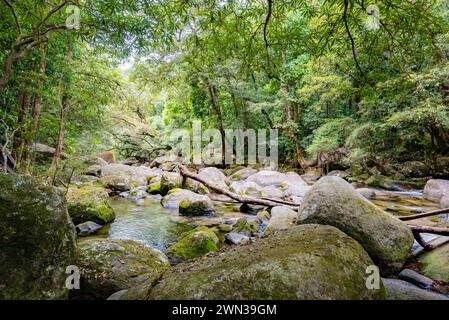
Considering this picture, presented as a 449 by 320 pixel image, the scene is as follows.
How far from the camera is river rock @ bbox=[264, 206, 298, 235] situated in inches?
197

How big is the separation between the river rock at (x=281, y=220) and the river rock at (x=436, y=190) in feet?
21.5

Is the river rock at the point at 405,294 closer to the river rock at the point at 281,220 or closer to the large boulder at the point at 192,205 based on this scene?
the river rock at the point at 281,220

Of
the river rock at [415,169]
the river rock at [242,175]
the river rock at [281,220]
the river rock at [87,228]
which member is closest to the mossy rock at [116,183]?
the river rock at [87,228]

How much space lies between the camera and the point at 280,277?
1.69 metres

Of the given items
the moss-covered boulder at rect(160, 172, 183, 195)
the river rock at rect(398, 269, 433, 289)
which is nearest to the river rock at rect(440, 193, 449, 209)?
the river rock at rect(398, 269, 433, 289)

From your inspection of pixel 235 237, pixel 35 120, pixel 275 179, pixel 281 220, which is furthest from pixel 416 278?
pixel 275 179

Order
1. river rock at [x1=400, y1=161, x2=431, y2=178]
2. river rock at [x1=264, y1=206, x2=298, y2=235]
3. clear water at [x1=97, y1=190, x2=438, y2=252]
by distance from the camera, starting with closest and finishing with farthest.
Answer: river rock at [x1=264, y1=206, x2=298, y2=235]
clear water at [x1=97, y1=190, x2=438, y2=252]
river rock at [x1=400, y1=161, x2=431, y2=178]

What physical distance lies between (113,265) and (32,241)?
44.1 inches

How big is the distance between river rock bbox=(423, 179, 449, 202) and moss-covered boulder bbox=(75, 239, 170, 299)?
9631mm

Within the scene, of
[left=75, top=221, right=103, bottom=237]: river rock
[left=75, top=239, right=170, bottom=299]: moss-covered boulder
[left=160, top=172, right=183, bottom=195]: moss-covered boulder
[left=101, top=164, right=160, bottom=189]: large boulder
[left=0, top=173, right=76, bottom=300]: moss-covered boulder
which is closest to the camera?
[left=0, top=173, right=76, bottom=300]: moss-covered boulder

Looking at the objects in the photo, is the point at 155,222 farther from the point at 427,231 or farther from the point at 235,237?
the point at 427,231

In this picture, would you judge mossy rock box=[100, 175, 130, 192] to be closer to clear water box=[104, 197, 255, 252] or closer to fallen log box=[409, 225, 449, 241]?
clear water box=[104, 197, 255, 252]
